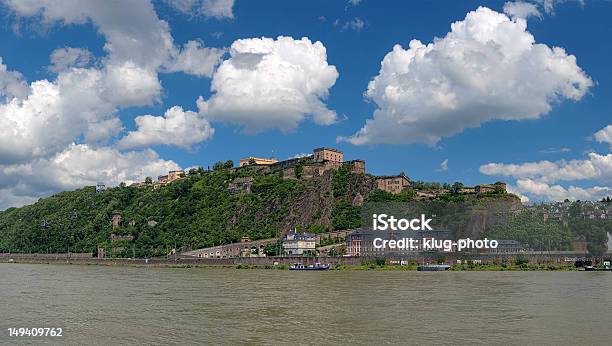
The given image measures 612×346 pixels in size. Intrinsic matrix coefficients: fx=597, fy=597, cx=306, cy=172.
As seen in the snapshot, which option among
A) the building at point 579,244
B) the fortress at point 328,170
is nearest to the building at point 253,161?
the fortress at point 328,170

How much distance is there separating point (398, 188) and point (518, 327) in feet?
336

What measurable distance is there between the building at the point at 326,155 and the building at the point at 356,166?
4892 mm

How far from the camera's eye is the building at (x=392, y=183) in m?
126

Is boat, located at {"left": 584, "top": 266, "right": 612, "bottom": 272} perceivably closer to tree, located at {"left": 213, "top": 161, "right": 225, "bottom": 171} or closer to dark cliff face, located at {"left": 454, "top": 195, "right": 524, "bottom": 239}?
dark cliff face, located at {"left": 454, "top": 195, "right": 524, "bottom": 239}

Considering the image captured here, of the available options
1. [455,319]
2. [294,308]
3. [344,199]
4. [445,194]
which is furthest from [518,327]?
[445,194]

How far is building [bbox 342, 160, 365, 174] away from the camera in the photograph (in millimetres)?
127125

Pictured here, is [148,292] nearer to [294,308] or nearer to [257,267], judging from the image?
[294,308]

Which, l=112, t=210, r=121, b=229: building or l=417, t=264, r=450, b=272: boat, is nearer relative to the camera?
l=417, t=264, r=450, b=272: boat

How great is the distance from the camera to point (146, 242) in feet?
423

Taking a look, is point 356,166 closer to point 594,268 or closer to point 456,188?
point 456,188

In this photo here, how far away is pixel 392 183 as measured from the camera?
12725 centimetres

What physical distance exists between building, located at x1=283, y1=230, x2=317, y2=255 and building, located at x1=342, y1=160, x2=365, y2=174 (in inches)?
915

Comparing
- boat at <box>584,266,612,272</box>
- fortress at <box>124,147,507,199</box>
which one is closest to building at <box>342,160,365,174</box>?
fortress at <box>124,147,507,199</box>

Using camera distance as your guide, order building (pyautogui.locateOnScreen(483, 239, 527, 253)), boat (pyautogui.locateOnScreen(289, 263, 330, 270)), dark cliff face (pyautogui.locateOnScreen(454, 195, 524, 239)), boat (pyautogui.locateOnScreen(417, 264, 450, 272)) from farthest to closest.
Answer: dark cliff face (pyautogui.locateOnScreen(454, 195, 524, 239)) < building (pyautogui.locateOnScreen(483, 239, 527, 253)) < boat (pyautogui.locateOnScreen(289, 263, 330, 270)) < boat (pyautogui.locateOnScreen(417, 264, 450, 272))
